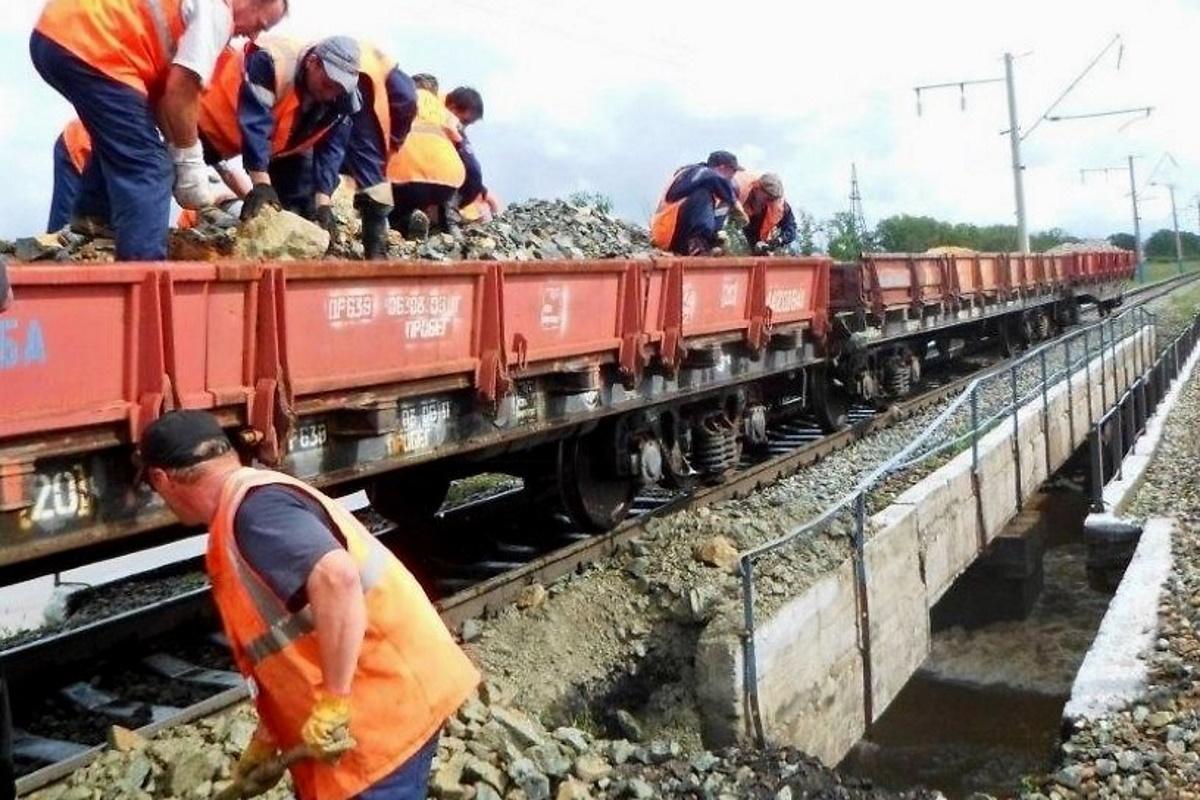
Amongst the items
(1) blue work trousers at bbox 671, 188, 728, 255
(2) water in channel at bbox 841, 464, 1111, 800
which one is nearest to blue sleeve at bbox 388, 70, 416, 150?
(1) blue work trousers at bbox 671, 188, 728, 255

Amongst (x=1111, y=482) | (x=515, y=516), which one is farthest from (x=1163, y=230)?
(x=515, y=516)

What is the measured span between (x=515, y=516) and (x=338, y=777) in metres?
5.80

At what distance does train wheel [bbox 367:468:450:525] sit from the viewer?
768cm

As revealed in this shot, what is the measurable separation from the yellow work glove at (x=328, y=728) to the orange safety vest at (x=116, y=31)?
312cm

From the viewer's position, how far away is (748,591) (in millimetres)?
5578

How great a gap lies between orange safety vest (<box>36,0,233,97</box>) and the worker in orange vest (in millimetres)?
945

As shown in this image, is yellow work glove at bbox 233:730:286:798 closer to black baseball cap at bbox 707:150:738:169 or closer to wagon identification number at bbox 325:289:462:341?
wagon identification number at bbox 325:289:462:341

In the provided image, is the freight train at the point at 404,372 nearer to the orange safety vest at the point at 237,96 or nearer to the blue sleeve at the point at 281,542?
the orange safety vest at the point at 237,96

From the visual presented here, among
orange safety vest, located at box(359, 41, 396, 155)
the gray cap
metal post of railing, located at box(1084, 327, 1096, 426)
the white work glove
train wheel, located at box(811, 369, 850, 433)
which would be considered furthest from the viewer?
metal post of railing, located at box(1084, 327, 1096, 426)

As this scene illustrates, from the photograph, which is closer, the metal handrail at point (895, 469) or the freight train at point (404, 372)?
the freight train at point (404, 372)

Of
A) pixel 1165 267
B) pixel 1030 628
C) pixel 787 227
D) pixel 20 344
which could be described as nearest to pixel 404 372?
pixel 20 344

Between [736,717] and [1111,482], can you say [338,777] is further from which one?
[1111,482]

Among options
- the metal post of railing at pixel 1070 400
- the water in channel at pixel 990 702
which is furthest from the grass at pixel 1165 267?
the water in channel at pixel 990 702

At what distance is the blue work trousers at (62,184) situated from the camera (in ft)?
21.2
